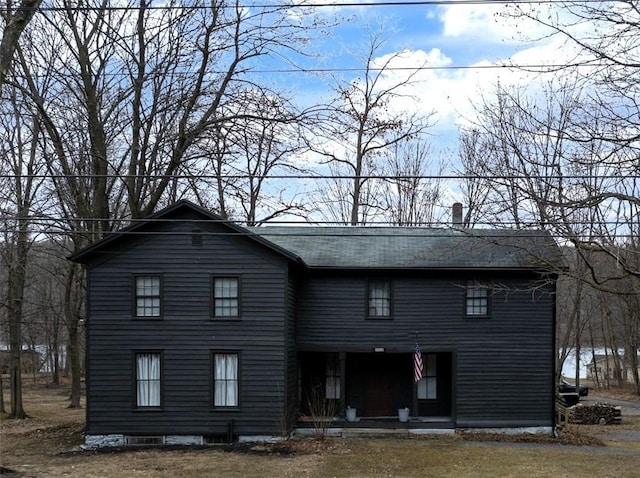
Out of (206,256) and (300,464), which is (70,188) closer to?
(206,256)

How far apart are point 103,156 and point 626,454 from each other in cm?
1904

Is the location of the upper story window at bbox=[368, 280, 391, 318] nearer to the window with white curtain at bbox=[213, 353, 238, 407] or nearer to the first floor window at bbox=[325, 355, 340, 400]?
the first floor window at bbox=[325, 355, 340, 400]

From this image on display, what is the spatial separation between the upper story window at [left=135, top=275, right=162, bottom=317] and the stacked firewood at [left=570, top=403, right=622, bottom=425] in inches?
732

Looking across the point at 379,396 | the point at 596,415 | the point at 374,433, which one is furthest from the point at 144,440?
the point at 596,415

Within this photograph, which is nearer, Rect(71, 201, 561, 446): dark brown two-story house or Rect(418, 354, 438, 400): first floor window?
Rect(71, 201, 561, 446): dark brown two-story house

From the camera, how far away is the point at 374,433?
24469 mm

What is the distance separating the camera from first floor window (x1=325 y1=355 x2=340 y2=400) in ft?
88.8

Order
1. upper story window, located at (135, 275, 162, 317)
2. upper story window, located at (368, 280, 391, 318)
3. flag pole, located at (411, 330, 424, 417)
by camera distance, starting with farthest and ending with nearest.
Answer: upper story window, located at (368, 280, 391, 318) < flag pole, located at (411, 330, 424, 417) < upper story window, located at (135, 275, 162, 317)

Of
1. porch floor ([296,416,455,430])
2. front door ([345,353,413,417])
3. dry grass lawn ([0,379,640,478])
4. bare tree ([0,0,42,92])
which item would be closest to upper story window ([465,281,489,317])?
front door ([345,353,413,417])

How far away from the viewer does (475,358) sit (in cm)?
2527

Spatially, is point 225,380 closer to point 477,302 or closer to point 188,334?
point 188,334

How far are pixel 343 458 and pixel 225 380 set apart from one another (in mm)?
4793

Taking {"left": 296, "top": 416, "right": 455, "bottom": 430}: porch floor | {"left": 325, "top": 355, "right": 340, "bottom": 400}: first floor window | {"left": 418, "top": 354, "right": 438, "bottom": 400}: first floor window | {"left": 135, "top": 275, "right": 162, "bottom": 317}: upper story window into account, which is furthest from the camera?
{"left": 325, "top": 355, "right": 340, "bottom": 400}: first floor window

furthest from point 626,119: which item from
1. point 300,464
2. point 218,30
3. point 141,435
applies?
point 141,435
